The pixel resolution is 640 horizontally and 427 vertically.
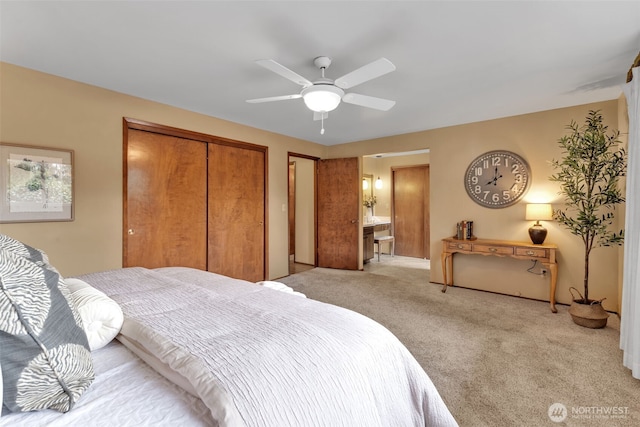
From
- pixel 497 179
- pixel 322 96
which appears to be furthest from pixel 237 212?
pixel 497 179

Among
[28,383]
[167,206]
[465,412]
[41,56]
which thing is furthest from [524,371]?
[41,56]

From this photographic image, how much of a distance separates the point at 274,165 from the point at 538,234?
148 inches

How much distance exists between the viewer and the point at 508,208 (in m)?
3.94

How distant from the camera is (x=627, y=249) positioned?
2215 mm

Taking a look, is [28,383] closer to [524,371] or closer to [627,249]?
[524,371]

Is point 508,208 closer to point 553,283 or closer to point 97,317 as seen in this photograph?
point 553,283

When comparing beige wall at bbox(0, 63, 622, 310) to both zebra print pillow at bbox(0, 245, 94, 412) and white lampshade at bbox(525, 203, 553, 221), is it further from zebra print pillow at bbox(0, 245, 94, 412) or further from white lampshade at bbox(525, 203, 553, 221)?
zebra print pillow at bbox(0, 245, 94, 412)

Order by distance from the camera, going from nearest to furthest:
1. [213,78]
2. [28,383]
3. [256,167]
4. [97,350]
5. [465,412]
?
[28,383] → [97,350] → [465,412] → [213,78] → [256,167]

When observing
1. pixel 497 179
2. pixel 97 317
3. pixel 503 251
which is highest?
pixel 497 179

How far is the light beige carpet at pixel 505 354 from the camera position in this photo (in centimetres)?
172

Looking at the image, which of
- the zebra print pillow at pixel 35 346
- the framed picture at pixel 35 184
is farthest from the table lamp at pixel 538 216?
the framed picture at pixel 35 184

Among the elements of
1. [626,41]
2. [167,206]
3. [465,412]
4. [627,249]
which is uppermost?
[626,41]

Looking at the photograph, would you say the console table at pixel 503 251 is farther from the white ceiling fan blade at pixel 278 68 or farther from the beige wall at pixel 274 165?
the white ceiling fan blade at pixel 278 68

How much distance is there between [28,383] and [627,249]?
3.40 metres
